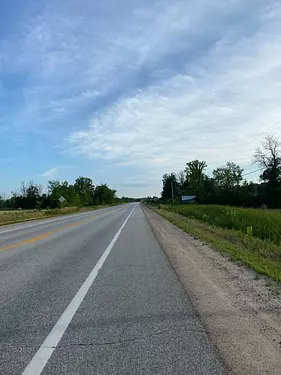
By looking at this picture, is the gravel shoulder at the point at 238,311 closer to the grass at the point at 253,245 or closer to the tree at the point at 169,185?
the grass at the point at 253,245

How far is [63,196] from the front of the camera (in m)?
92.8

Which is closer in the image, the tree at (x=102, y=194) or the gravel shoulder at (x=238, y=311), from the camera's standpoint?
the gravel shoulder at (x=238, y=311)

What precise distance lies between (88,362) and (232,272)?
577cm

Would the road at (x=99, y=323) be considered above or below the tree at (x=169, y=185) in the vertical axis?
below

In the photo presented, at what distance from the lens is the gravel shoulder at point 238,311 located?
401 cm

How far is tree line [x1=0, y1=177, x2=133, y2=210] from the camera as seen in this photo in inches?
3919

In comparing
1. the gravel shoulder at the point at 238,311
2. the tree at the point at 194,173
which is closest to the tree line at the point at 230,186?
the tree at the point at 194,173

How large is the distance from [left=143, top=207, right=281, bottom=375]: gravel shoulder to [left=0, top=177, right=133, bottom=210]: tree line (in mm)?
75291

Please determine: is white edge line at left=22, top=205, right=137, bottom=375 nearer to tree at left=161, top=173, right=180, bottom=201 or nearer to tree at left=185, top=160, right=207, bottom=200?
tree at left=185, top=160, right=207, bottom=200

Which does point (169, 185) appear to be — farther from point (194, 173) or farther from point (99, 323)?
point (99, 323)

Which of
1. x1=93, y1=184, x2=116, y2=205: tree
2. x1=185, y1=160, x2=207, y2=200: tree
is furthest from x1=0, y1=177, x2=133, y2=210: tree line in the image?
x1=185, y1=160, x2=207, y2=200: tree

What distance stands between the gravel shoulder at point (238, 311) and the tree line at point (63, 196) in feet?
247

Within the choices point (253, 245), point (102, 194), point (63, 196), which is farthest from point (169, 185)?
point (253, 245)

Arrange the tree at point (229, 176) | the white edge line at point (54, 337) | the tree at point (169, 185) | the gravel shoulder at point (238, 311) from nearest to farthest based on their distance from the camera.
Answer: the white edge line at point (54, 337) → the gravel shoulder at point (238, 311) → the tree at point (229, 176) → the tree at point (169, 185)
